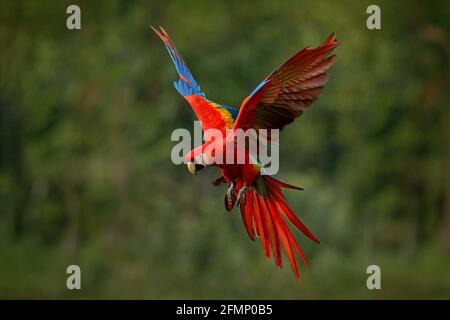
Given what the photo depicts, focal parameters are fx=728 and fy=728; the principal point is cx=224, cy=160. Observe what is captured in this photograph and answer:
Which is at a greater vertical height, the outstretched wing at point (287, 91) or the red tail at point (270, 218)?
the outstretched wing at point (287, 91)

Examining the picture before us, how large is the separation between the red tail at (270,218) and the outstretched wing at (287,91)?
19 centimetres

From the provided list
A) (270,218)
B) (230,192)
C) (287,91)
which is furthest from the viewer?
(270,218)

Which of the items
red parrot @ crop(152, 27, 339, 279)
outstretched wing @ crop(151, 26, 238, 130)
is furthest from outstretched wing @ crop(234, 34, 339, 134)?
outstretched wing @ crop(151, 26, 238, 130)

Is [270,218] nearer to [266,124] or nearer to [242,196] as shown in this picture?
[242,196]

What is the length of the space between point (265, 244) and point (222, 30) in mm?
3155

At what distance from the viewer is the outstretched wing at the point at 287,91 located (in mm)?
1872

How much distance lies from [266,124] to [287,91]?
13cm

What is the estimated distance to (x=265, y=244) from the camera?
2.13 m

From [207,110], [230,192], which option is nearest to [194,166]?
[230,192]

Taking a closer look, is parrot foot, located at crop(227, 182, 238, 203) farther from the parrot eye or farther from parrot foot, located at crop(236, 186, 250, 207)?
the parrot eye

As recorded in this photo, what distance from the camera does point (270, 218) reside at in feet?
7.10

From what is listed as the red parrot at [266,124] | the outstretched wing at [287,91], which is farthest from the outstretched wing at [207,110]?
the outstretched wing at [287,91]

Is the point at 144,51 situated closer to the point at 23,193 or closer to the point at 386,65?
the point at 23,193

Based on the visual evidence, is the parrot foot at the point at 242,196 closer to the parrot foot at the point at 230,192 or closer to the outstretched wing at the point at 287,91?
the parrot foot at the point at 230,192
